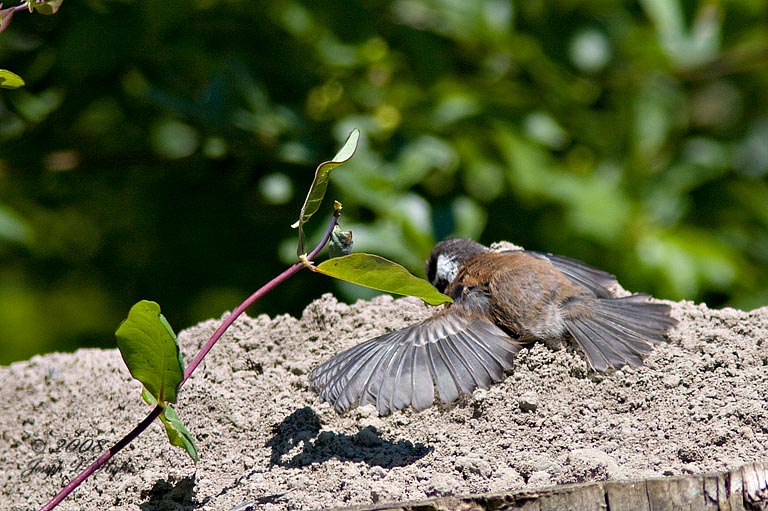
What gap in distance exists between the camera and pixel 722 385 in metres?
2.79

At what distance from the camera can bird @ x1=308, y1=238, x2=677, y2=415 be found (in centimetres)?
273

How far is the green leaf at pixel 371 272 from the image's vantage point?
7.59ft

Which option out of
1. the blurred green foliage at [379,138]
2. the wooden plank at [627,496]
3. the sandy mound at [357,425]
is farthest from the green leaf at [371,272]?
the blurred green foliage at [379,138]

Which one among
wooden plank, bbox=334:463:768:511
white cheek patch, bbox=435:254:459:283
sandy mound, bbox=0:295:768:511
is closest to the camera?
wooden plank, bbox=334:463:768:511

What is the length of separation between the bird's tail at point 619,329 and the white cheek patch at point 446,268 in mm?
650

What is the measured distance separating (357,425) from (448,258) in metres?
1.22

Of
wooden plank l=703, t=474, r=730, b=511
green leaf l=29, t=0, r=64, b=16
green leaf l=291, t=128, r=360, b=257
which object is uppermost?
green leaf l=29, t=0, r=64, b=16

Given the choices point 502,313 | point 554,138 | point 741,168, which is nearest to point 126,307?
point 554,138

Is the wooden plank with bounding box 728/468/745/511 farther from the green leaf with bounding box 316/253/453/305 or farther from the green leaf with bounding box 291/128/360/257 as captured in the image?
the green leaf with bounding box 291/128/360/257

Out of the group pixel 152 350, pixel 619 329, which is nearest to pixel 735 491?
pixel 619 329

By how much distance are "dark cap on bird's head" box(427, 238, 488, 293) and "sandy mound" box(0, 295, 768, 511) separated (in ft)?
1.41

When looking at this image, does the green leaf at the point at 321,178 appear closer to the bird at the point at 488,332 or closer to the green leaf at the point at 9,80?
the bird at the point at 488,332

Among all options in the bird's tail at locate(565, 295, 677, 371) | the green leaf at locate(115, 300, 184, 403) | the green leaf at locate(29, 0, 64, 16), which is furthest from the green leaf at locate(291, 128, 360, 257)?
the bird's tail at locate(565, 295, 677, 371)

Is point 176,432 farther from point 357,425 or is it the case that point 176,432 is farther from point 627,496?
point 627,496
